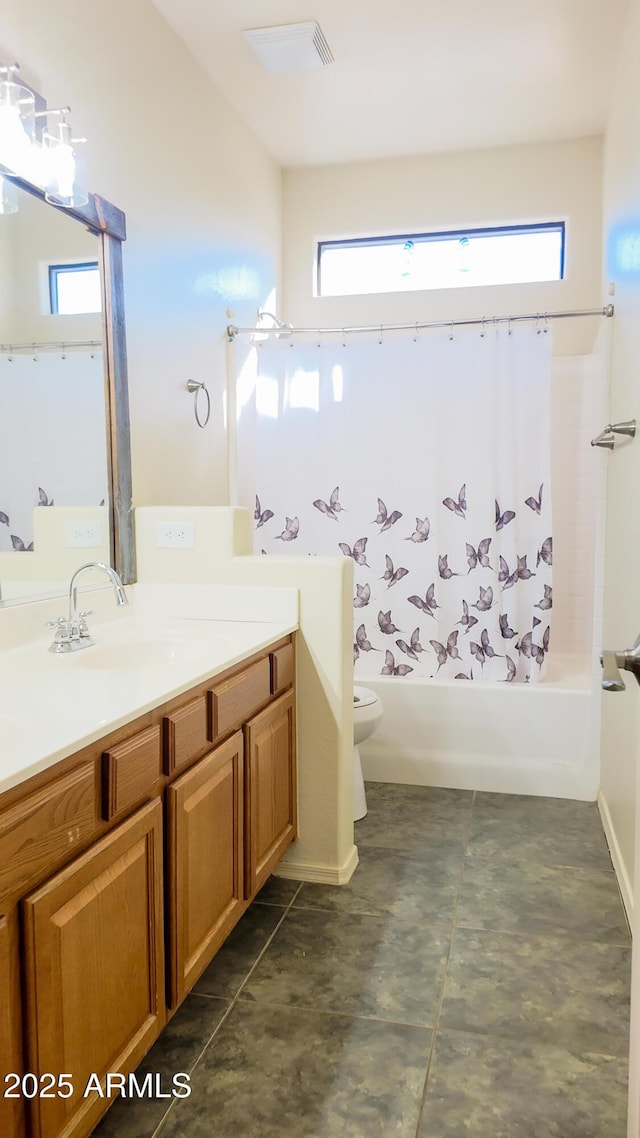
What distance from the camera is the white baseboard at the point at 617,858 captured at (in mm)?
2214

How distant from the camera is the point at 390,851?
8.63 ft

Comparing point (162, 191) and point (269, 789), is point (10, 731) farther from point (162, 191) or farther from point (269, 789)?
point (162, 191)

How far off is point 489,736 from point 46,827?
2.34 m

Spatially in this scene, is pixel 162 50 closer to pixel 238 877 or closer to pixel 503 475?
pixel 503 475

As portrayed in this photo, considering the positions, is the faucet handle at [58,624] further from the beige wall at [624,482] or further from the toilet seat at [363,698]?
the beige wall at [624,482]

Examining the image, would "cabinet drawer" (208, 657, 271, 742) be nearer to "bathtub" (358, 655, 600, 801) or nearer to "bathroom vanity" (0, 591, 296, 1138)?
"bathroom vanity" (0, 591, 296, 1138)

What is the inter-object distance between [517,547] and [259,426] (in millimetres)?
1206

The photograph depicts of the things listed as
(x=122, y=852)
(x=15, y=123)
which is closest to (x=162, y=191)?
(x=15, y=123)

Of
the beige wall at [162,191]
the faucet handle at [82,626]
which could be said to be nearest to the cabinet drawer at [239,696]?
the faucet handle at [82,626]

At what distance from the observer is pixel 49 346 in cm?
204

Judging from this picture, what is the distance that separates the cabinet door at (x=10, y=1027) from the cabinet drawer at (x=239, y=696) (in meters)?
0.74

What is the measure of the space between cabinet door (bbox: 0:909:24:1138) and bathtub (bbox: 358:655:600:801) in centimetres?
229

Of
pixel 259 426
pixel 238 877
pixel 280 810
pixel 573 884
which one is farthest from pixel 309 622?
pixel 259 426

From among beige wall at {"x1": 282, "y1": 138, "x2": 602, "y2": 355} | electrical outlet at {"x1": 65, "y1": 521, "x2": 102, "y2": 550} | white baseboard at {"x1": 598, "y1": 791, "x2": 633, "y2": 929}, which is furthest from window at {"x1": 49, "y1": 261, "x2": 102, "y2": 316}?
white baseboard at {"x1": 598, "y1": 791, "x2": 633, "y2": 929}
